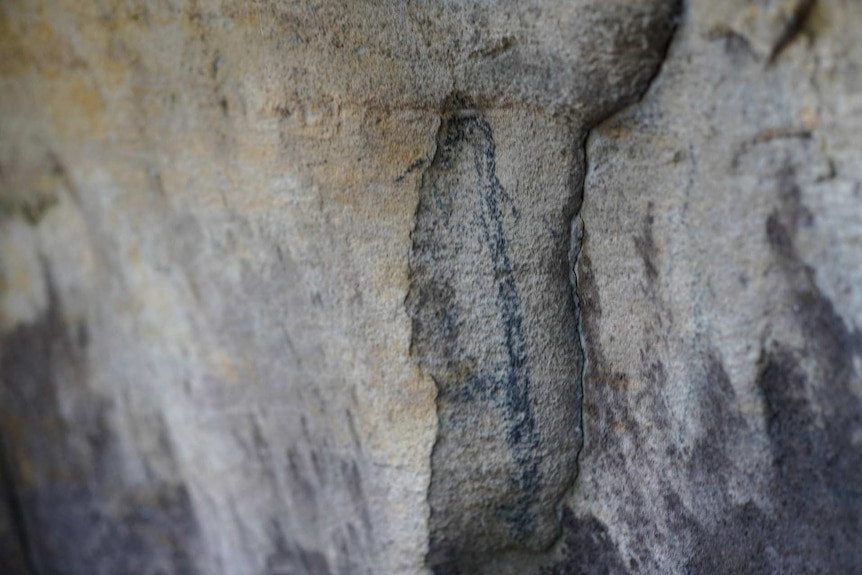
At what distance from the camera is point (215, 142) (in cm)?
98

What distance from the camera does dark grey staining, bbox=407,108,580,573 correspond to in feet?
2.86

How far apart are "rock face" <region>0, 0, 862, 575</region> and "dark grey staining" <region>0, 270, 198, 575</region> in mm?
92

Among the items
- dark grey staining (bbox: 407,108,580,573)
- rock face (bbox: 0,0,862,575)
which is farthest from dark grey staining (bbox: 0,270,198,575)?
dark grey staining (bbox: 407,108,580,573)

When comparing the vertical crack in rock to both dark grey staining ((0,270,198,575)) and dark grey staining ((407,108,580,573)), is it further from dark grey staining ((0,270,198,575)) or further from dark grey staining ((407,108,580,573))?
dark grey staining ((0,270,198,575))

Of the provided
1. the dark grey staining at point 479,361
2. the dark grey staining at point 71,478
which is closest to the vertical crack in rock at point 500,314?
the dark grey staining at point 479,361

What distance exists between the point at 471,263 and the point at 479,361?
11 centimetres

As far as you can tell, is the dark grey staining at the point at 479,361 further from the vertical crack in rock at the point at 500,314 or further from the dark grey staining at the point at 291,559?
the dark grey staining at the point at 291,559

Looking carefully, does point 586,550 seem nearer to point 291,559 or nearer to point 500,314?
point 500,314

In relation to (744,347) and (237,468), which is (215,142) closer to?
(237,468)

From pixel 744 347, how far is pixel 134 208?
797 millimetres

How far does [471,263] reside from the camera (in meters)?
0.89

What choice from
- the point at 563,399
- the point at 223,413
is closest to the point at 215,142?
the point at 223,413

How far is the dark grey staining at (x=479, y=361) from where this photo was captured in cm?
87

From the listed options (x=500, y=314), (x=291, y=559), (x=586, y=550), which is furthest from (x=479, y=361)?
(x=291, y=559)
